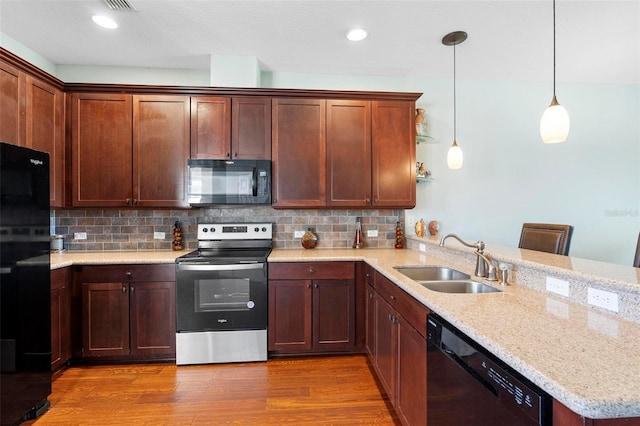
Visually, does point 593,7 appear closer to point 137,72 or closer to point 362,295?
point 362,295

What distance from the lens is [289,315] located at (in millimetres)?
2572

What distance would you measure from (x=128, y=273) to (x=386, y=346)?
83.0 inches

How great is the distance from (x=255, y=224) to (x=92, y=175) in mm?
1488

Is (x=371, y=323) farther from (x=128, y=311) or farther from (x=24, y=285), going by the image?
(x=24, y=285)

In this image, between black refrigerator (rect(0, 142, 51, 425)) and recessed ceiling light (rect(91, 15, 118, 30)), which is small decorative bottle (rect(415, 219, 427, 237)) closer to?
black refrigerator (rect(0, 142, 51, 425))

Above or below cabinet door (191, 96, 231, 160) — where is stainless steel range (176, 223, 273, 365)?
below

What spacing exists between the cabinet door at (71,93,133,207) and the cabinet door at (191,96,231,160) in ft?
1.87

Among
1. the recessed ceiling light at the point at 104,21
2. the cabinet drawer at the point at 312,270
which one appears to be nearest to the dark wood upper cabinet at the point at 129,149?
the recessed ceiling light at the point at 104,21

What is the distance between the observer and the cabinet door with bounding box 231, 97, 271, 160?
2.77 meters

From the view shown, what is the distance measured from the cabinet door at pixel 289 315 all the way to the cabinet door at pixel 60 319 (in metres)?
1.58

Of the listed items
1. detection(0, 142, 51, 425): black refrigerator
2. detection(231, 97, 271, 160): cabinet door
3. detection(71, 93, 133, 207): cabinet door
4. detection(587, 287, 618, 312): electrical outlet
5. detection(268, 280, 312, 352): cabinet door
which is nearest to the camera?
detection(587, 287, 618, 312): electrical outlet

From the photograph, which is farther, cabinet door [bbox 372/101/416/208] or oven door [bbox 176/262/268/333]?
cabinet door [bbox 372/101/416/208]

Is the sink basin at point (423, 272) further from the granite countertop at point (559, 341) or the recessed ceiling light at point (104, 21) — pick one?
the recessed ceiling light at point (104, 21)

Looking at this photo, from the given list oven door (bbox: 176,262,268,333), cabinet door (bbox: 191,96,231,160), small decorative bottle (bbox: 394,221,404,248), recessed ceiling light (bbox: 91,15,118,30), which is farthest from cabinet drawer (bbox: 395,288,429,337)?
recessed ceiling light (bbox: 91,15,118,30)
